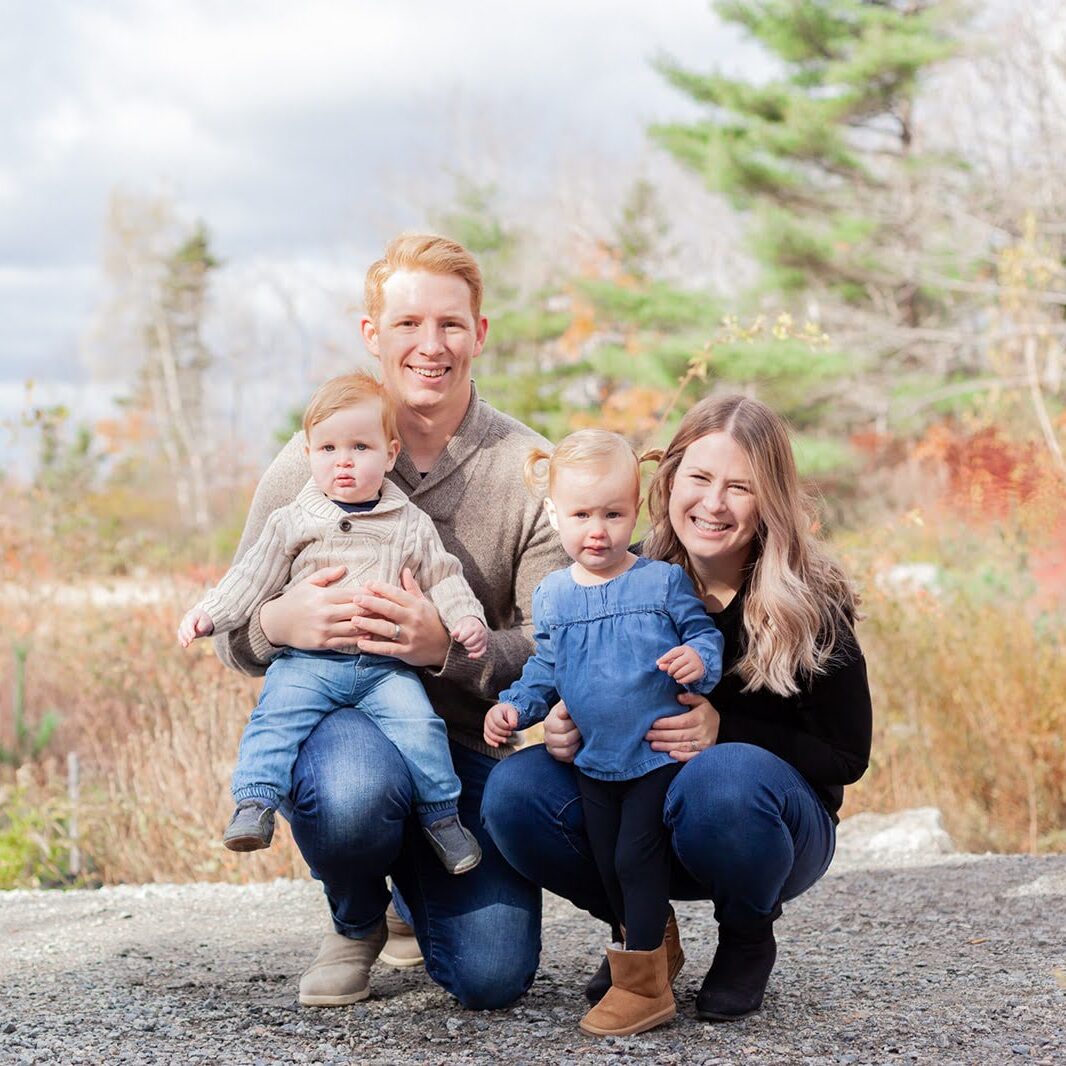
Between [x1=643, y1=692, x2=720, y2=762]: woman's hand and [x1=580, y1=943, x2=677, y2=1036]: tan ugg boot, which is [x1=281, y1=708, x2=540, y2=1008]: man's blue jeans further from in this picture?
[x1=643, y1=692, x2=720, y2=762]: woman's hand

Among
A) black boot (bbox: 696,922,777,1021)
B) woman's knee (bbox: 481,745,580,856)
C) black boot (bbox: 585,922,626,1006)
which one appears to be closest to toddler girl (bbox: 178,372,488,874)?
woman's knee (bbox: 481,745,580,856)

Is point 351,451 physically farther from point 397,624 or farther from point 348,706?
point 348,706

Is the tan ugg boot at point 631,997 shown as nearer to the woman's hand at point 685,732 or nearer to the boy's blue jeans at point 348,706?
the woman's hand at point 685,732

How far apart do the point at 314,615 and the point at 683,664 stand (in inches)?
32.4

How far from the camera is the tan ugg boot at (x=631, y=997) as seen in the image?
8.32 ft

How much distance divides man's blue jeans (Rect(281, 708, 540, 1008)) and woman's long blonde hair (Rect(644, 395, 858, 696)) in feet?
2.49

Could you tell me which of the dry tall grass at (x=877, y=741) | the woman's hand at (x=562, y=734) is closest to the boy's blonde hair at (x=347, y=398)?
the woman's hand at (x=562, y=734)

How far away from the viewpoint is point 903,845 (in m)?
4.87

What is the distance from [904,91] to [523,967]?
1586 centimetres

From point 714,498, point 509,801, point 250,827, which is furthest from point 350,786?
point 714,498

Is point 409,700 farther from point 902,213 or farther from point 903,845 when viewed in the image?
point 902,213

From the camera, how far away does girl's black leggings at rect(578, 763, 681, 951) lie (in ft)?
8.35

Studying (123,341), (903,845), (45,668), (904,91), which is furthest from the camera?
(123,341)

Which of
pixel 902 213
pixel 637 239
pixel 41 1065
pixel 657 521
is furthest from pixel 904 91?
pixel 41 1065
